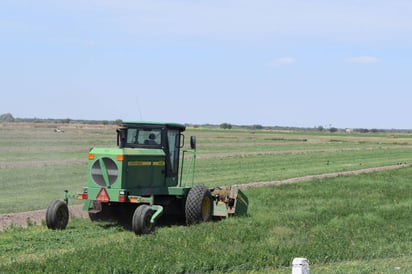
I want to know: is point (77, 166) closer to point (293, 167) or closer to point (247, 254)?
point (293, 167)

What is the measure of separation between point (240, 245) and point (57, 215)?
4467 millimetres

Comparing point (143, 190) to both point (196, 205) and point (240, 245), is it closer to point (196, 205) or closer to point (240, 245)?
point (196, 205)

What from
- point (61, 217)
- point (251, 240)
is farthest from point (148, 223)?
point (251, 240)

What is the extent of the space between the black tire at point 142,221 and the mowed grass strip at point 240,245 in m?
0.36

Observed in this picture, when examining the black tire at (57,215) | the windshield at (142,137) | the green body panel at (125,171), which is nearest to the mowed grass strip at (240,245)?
the black tire at (57,215)

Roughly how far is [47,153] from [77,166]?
12600 mm

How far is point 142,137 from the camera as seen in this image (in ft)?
54.2

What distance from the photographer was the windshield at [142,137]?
54.0 ft

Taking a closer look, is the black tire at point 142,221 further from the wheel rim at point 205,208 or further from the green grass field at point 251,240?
the wheel rim at point 205,208

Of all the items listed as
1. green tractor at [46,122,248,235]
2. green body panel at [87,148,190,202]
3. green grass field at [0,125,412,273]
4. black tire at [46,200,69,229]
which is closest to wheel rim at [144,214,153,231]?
green tractor at [46,122,248,235]

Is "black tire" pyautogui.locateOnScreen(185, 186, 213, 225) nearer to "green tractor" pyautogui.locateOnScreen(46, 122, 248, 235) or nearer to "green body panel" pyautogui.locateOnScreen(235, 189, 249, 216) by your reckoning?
"green tractor" pyautogui.locateOnScreen(46, 122, 248, 235)

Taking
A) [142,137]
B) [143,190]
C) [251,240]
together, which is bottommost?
[251,240]

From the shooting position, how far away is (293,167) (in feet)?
137

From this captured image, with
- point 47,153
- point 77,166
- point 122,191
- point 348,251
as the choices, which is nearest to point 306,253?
point 348,251
